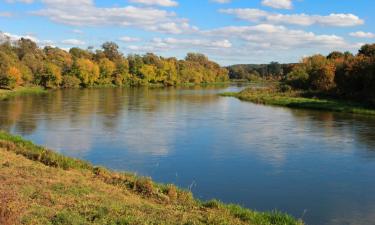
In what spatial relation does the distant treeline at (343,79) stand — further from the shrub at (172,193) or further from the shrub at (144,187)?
the shrub at (144,187)

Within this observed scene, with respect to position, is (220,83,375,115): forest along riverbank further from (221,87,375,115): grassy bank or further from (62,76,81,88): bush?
(62,76,81,88): bush

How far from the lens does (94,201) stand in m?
9.27

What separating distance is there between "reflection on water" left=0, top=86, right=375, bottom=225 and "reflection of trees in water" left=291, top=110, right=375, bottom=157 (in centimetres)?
6

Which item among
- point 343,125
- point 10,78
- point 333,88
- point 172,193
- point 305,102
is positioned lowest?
→ point 343,125

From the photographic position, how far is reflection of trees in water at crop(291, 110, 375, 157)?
967 inches

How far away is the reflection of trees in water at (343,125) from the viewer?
80.6ft

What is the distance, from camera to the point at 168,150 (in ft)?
67.1

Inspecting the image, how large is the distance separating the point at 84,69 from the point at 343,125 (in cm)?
6600

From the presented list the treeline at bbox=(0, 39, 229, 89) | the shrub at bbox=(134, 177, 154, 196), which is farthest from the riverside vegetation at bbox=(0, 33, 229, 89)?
the shrub at bbox=(134, 177, 154, 196)

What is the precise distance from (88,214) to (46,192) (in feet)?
6.22

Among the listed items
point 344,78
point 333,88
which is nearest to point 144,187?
point 344,78

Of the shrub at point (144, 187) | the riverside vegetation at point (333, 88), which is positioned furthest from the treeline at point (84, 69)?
the shrub at point (144, 187)

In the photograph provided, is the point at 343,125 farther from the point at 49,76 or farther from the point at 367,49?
the point at 49,76

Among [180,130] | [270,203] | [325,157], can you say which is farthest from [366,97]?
[270,203]
